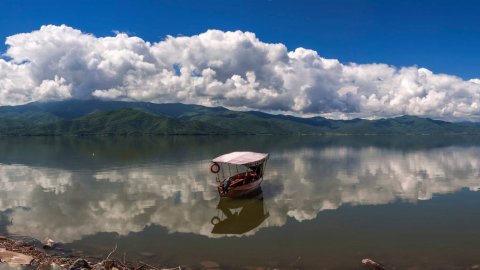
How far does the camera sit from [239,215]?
125ft

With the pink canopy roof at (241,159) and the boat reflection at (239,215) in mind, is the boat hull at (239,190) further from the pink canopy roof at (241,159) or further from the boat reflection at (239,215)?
the pink canopy roof at (241,159)

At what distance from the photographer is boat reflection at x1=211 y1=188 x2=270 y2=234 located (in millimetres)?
33031

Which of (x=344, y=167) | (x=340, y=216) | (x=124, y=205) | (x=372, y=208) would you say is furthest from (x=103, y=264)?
(x=344, y=167)

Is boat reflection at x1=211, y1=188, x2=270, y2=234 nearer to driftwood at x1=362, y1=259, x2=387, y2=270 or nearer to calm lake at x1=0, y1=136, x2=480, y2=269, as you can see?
calm lake at x1=0, y1=136, x2=480, y2=269

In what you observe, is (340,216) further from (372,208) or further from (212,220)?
(212,220)

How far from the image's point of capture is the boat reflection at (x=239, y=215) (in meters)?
33.0

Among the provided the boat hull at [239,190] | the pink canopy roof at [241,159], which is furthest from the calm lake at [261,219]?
the pink canopy roof at [241,159]

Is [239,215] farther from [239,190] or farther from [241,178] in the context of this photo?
[241,178]

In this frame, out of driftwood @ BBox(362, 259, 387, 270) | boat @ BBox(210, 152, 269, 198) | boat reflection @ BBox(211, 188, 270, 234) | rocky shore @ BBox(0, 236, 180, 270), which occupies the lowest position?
boat reflection @ BBox(211, 188, 270, 234)

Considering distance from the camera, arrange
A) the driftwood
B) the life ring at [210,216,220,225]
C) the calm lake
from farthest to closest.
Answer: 1. the life ring at [210,216,220,225]
2. the calm lake
3. the driftwood

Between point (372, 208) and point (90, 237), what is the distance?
2874cm

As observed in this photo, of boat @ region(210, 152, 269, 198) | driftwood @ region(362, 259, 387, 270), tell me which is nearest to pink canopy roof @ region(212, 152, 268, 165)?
boat @ region(210, 152, 269, 198)

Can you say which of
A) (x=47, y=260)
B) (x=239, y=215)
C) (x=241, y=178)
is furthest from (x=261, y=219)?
(x=47, y=260)

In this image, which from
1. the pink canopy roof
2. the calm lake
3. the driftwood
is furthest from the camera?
the pink canopy roof
